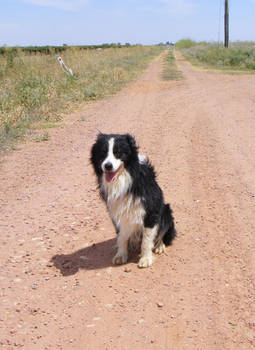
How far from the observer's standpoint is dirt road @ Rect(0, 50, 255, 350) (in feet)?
11.1

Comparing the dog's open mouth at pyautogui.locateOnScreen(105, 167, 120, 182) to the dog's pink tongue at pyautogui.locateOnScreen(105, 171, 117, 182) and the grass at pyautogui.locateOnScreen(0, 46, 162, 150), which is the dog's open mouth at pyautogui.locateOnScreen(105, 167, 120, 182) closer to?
the dog's pink tongue at pyautogui.locateOnScreen(105, 171, 117, 182)

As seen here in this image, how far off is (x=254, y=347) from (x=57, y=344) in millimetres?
1436

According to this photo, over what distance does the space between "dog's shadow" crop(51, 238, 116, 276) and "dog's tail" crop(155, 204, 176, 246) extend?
1.94 ft

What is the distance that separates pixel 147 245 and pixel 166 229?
0.37 m

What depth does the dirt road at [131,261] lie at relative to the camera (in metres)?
3.38

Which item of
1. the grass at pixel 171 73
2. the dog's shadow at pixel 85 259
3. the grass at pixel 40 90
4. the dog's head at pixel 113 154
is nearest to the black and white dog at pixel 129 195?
the dog's head at pixel 113 154

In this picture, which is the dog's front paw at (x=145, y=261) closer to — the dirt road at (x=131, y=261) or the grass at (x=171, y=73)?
the dirt road at (x=131, y=261)

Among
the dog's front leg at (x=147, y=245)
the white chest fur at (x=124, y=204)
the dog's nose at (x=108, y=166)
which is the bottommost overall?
the dog's front leg at (x=147, y=245)

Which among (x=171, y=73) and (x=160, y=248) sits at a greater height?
(x=171, y=73)

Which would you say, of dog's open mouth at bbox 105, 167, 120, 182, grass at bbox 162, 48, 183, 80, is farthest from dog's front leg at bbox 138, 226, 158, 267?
grass at bbox 162, 48, 183, 80

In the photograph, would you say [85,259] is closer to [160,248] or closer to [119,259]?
[119,259]

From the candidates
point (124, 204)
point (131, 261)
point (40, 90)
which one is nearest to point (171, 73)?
point (40, 90)

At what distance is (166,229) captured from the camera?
15.8 ft

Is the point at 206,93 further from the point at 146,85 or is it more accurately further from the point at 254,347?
the point at 254,347
